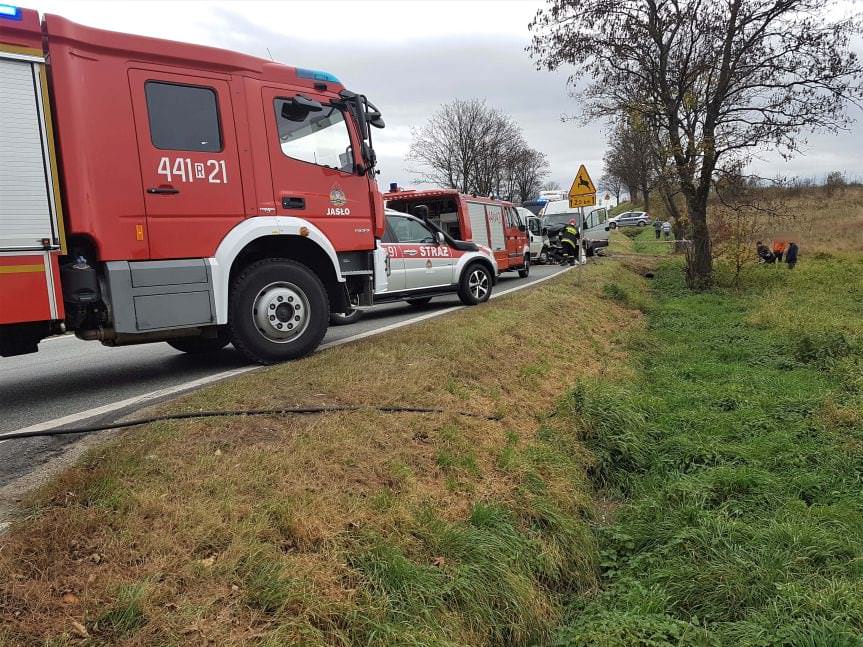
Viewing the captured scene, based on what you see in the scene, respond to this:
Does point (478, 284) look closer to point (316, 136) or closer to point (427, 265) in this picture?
point (427, 265)

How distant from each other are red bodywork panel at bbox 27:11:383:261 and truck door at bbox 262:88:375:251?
0.08 ft

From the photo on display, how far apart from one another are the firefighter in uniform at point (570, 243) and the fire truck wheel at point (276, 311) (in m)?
18.8

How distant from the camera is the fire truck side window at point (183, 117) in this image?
497cm

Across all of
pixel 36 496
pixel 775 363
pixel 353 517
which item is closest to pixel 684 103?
pixel 775 363

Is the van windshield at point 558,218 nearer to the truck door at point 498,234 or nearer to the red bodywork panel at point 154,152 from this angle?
the truck door at point 498,234

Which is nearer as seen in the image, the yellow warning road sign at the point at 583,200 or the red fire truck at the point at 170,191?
the red fire truck at the point at 170,191

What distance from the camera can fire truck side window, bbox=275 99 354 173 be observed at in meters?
5.75

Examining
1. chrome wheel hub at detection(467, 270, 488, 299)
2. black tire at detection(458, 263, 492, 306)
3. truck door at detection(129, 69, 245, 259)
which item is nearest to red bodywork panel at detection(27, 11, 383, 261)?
truck door at detection(129, 69, 245, 259)

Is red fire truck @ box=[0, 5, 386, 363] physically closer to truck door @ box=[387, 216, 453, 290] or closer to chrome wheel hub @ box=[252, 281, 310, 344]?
chrome wheel hub @ box=[252, 281, 310, 344]

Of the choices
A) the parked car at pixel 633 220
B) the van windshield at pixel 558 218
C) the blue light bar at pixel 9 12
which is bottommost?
the blue light bar at pixel 9 12

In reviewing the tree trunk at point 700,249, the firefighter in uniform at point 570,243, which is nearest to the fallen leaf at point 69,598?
the tree trunk at point 700,249

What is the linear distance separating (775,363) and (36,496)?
336 inches

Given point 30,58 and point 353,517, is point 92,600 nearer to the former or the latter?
point 353,517

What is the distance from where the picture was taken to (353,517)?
3.11 m
